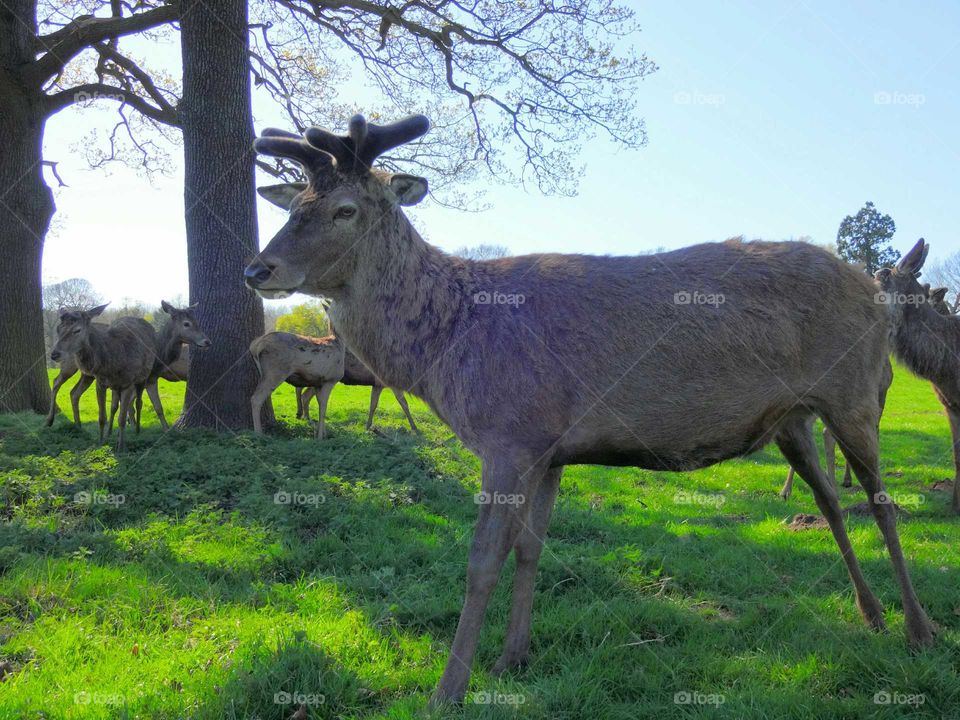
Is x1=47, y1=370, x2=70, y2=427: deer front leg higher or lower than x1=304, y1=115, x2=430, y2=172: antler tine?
lower

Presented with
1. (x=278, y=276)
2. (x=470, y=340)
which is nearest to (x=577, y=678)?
(x=470, y=340)

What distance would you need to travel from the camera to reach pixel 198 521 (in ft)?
19.7

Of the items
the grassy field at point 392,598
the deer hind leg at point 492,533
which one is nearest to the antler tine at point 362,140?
the deer hind leg at point 492,533

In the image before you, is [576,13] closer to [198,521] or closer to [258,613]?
[198,521]

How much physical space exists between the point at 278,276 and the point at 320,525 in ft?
9.38

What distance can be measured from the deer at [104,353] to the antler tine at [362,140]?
299 inches

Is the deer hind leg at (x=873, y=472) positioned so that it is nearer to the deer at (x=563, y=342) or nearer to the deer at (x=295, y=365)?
the deer at (x=563, y=342)

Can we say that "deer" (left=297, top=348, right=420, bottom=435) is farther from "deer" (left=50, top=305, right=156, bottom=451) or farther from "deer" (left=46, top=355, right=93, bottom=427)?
"deer" (left=46, top=355, right=93, bottom=427)

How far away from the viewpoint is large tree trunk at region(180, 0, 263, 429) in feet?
32.1

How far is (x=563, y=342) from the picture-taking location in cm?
387

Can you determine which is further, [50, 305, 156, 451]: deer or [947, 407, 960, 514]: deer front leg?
[50, 305, 156, 451]: deer

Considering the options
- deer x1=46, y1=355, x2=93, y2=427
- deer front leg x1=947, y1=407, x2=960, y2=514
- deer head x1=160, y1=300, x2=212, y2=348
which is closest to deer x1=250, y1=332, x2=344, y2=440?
deer head x1=160, y1=300, x2=212, y2=348

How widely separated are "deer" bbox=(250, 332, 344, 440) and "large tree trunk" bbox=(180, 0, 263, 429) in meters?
0.22

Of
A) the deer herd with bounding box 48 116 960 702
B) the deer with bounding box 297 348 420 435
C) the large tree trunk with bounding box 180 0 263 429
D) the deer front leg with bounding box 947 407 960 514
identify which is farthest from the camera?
the deer with bounding box 297 348 420 435
